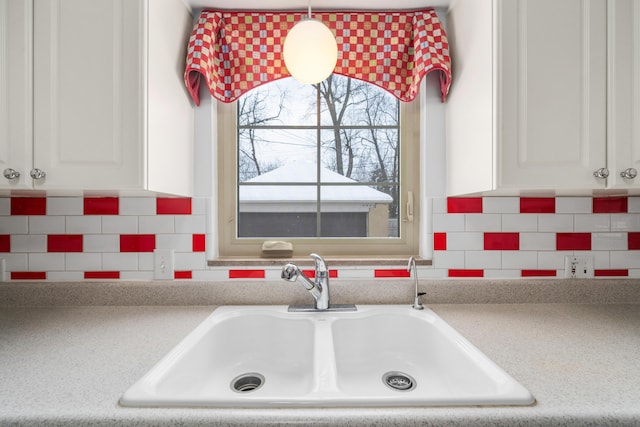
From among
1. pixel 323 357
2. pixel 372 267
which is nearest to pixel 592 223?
pixel 372 267

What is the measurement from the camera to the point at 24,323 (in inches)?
44.8

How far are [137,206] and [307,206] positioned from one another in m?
0.69

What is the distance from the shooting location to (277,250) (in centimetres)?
140

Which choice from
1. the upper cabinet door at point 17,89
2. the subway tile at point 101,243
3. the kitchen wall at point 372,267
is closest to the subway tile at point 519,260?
the kitchen wall at point 372,267

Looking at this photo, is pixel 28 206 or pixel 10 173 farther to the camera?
pixel 28 206

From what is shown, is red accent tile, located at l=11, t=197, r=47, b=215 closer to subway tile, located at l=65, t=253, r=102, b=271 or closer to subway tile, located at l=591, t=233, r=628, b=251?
subway tile, located at l=65, t=253, r=102, b=271

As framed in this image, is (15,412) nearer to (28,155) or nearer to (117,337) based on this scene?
(117,337)

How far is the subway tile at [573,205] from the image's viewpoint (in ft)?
4.49

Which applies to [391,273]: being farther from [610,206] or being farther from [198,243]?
[610,206]

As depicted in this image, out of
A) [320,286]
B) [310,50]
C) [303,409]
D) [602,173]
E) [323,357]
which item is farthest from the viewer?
[320,286]

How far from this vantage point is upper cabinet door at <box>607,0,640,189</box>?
39.6 inches

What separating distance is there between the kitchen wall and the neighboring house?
0.21 meters

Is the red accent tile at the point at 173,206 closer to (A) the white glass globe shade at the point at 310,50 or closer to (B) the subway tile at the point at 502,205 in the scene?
(A) the white glass globe shade at the point at 310,50

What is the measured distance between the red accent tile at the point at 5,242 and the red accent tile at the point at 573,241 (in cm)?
215
